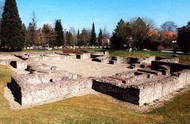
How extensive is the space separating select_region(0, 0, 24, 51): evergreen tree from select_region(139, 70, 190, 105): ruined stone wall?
120 ft

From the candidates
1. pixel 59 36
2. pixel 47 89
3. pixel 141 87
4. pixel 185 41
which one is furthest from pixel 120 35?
pixel 47 89

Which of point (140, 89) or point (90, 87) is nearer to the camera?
point (140, 89)

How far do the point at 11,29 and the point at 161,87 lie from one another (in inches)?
1528

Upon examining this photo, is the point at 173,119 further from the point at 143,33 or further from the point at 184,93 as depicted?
the point at 143,33

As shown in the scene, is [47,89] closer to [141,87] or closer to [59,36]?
[141,87]

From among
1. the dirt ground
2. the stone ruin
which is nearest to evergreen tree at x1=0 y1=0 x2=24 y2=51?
the dirt ground

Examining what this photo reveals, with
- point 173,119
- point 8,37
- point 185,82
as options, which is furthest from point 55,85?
point 8,37

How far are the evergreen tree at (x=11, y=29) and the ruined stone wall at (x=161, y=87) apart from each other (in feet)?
120

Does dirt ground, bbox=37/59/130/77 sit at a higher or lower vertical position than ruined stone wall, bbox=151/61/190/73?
lower

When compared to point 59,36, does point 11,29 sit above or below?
above

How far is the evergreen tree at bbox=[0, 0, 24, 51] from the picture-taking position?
49250mm

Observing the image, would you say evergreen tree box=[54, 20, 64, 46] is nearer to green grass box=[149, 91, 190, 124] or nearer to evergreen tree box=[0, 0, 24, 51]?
evergreen tree box=[0, 0, 24, 51]

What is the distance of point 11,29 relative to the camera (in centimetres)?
4975

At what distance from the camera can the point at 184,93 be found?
2105cm
